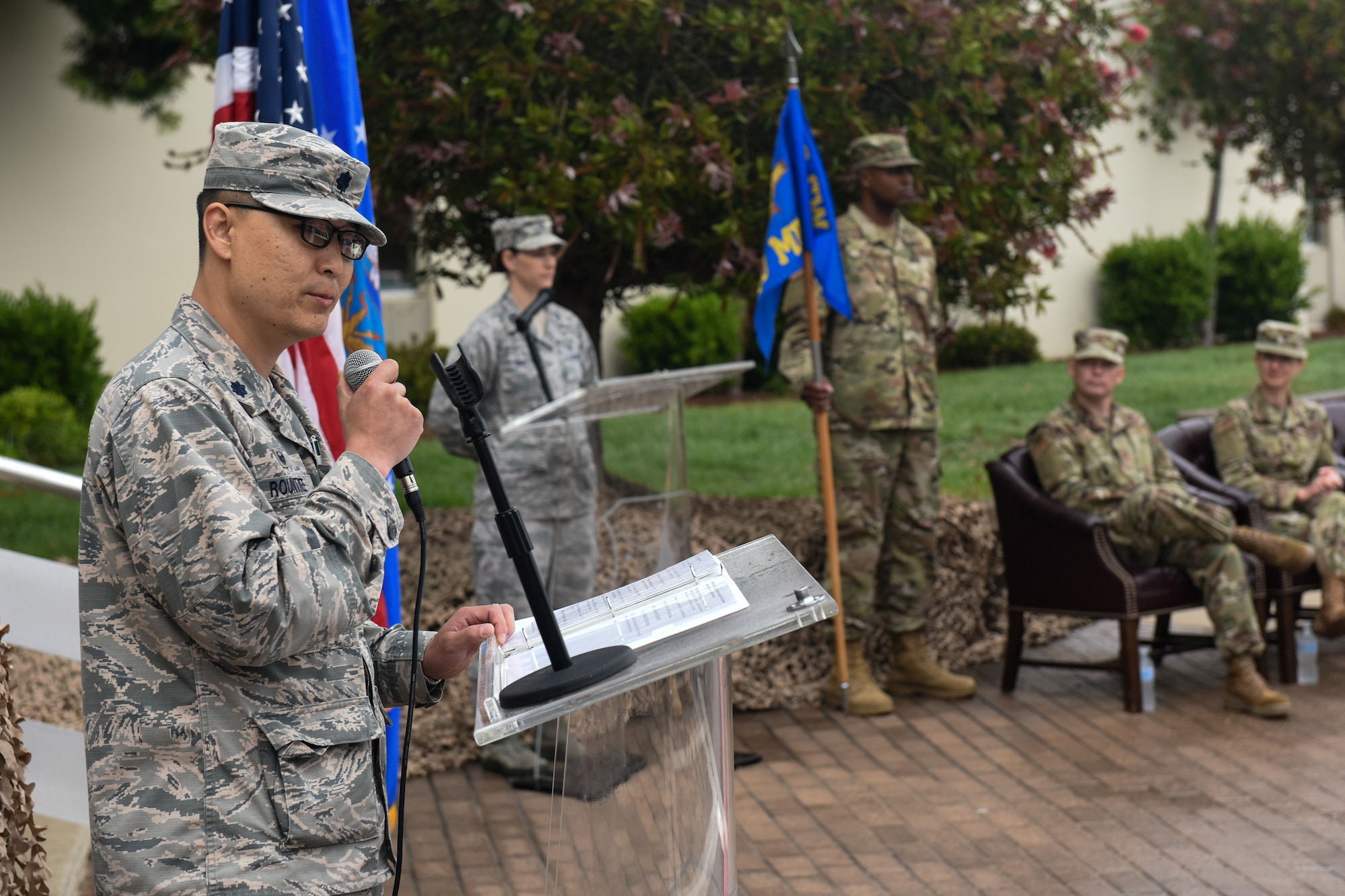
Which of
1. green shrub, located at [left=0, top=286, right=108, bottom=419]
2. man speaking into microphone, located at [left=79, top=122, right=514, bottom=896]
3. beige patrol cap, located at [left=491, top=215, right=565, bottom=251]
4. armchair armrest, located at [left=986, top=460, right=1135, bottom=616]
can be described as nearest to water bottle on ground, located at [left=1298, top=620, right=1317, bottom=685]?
armchair armrest, located at [left=986, top=460, right=1135, bottom=616]

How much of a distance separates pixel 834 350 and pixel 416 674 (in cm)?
442

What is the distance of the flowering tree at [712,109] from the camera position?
20.8ft

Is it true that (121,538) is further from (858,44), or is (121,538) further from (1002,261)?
(1002,261)

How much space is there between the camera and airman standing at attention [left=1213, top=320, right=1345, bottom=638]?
22.7ft

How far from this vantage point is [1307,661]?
21.7ft

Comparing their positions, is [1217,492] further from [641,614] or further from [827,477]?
[641,614]

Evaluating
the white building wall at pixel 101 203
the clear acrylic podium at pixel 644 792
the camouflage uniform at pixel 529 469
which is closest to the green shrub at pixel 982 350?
the white building wall at pixel 101 203

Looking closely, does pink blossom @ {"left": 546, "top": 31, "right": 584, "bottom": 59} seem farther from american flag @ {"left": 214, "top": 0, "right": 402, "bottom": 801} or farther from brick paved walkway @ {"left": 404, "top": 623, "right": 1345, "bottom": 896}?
brick paved walkway @ {"left": 404, "top": 623, "right": 1345, "bottom": 896}

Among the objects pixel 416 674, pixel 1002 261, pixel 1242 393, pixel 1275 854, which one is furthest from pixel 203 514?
pixel 1242 393

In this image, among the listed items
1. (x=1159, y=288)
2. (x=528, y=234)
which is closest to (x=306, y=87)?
(x=528, y=234)

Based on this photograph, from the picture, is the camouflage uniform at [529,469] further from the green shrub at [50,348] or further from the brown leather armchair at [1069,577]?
the green shrub at [50,348]

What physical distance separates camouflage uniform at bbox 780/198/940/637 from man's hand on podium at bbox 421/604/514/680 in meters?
4.14

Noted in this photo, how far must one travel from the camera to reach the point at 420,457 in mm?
11438

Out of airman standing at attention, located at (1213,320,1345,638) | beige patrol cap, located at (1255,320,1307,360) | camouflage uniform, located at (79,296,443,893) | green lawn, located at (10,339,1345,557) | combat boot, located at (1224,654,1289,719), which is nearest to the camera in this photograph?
camouflage uniform, located at (79,296,443,893)
